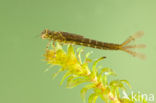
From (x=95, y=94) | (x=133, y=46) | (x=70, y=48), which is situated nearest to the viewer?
(x=95, y=94)

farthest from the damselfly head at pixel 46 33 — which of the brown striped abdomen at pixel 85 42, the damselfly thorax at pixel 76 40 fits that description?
the brown striped abdomen at pixel 85 42

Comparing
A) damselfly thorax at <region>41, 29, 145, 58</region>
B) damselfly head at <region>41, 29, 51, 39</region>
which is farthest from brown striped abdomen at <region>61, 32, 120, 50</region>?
damselfly head at <region>41, 29, 51, 39</region>

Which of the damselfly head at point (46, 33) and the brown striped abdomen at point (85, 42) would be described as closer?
the brown striped abdomen at point (85, 42)

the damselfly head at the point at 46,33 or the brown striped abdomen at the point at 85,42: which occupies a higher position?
the damselfly head at the point at 46,33

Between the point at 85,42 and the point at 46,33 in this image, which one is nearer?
the point at 85,42

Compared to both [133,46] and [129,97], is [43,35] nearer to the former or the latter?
[133,46]

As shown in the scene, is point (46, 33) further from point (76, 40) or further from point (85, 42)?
point (85, 42)

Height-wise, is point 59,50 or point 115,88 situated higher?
point 59,50

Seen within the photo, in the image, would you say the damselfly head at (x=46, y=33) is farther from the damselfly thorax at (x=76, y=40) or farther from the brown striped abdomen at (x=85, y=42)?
the brown striped abdomen at (x=85, y=42)

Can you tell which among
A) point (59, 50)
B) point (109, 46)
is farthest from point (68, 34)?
point (59, 50)

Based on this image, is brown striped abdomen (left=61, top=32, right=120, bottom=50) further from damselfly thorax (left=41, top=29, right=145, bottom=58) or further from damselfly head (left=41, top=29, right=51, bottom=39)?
damselfly head (left=41, top=29, right=51, bottom=39)

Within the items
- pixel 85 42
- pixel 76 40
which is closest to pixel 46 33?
Answer: pixel 76 40
